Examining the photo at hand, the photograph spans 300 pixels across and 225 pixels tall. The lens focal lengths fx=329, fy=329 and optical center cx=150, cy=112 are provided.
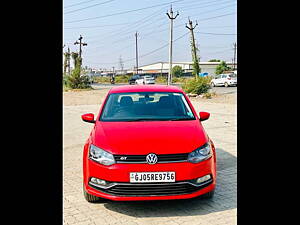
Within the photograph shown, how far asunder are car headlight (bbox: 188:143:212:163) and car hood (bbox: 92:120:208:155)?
5 centimetres

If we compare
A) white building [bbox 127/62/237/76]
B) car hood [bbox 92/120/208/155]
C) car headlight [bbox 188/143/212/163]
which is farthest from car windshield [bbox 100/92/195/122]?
white building [bbox 127/62/237/76]

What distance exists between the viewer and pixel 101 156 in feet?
12.9

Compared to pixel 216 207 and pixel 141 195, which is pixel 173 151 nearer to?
pixel 141 195

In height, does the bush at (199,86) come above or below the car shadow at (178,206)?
above

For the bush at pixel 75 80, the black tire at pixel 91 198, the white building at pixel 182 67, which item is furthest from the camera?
the white building at pixel 182 67

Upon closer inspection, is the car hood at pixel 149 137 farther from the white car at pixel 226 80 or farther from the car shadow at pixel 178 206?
the white car at pixel 226 80

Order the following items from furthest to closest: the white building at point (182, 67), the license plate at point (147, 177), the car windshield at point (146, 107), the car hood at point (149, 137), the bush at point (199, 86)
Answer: the white building at point (182, 67)
the bush at point (199, 86)
the car windshield at point (146, 107)
the car hood at point (149, 137)
the license plate at point (147, 177)

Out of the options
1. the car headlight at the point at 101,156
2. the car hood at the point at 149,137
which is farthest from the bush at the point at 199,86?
the car headlight at the point at 101,156

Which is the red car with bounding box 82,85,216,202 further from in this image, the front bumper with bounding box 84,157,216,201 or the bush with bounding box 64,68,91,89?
the bush with bounding box 64,68,91,89

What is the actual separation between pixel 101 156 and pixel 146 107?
1406 millimetres

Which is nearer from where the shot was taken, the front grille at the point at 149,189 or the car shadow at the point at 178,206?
the front grille at the point at 149,189

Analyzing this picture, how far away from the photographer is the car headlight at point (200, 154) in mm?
3916

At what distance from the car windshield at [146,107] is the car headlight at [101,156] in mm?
873
